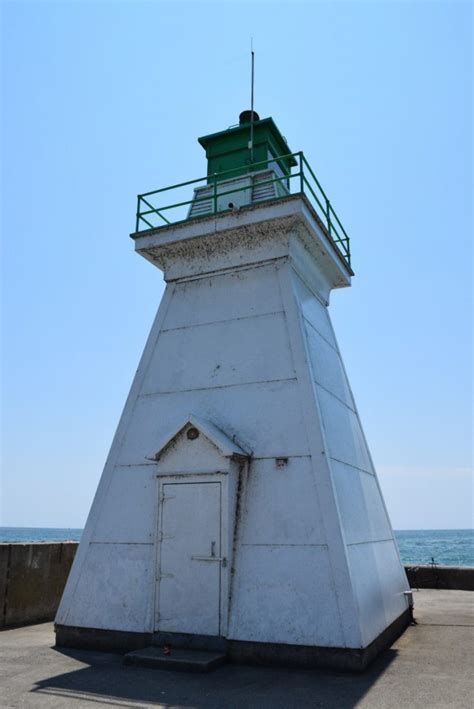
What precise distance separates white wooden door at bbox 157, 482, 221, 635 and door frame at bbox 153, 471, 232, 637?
44 millimetres

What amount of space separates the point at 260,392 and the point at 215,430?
1.02 m

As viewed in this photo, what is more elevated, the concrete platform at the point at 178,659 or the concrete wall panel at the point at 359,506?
the concrete wall panel at the point at 359,506

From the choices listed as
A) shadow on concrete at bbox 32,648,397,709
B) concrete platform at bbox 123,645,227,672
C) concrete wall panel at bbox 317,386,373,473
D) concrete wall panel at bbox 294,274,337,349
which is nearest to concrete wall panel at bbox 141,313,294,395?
concrete wall panel at bbox 294,274,337,349

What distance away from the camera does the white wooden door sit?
8133 mm

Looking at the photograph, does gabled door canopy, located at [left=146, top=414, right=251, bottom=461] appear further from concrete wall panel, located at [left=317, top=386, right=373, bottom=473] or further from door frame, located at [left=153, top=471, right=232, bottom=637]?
concrete wall panel, located at [left=317, top=386, right=373, bottom=473]

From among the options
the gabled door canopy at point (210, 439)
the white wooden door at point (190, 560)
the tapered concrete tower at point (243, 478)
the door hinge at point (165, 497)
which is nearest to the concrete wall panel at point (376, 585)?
the tapered concrete tower at point (243, 478)

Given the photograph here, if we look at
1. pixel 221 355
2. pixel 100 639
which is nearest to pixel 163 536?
pixel 100 639

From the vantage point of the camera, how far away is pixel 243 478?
8742 millimetres

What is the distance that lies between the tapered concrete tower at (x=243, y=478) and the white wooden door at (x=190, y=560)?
0.02 m

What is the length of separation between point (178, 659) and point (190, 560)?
1.35 metres

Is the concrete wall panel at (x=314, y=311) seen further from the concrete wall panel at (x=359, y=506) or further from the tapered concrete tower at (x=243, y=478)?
the concrete wall panel at (x=359, y=506)

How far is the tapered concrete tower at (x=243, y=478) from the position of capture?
7.80m

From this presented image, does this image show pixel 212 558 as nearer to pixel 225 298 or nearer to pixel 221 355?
pixel 221 355

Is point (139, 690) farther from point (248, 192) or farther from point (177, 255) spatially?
point (248, 192)
